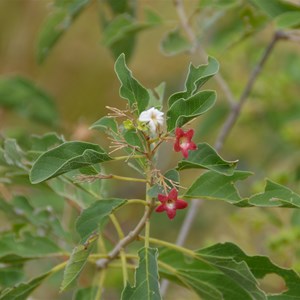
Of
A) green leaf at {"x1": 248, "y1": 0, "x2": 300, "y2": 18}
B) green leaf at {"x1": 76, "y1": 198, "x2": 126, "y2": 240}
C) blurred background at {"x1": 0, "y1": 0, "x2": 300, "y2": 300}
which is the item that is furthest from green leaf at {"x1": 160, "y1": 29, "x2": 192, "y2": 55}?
green leaf at {"x1": 76, "y1": 198, "x2": 126, "y2": 240}

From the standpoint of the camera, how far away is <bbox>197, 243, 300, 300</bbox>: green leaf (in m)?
1.22

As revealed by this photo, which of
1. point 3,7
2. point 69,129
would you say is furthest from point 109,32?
point 3,7

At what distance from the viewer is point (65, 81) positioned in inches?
145

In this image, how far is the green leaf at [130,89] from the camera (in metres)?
1.11

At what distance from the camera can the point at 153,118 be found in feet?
3.48

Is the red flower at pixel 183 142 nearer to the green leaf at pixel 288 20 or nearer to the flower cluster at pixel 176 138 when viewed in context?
the flower cluster at pixel 176 138

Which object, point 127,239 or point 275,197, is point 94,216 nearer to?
point 127,239

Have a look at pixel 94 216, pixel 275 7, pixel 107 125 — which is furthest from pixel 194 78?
pixel 275 7

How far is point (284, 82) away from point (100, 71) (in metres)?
1.65

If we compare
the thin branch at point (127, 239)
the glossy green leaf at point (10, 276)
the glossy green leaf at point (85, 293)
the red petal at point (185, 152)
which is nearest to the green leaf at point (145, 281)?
the thin branch at point (127, 239)

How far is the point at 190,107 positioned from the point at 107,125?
15cm

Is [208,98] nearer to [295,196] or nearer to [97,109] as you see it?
[295,196]

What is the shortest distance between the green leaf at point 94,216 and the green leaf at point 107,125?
0.11m

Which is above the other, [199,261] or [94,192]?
[94,192]
